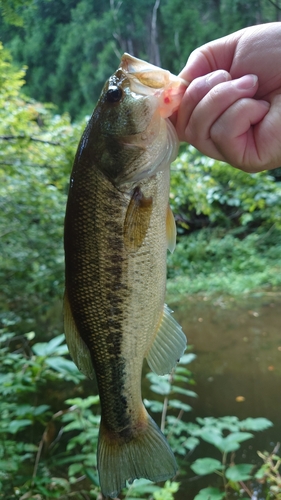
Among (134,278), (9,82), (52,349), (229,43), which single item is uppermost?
(229,43)

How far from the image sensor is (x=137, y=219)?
998mm

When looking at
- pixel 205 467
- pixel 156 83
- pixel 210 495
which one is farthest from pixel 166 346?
pixel 205 467

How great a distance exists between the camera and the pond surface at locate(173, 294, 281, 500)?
116 inches

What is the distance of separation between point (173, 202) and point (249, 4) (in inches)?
327

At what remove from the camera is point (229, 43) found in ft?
3.53

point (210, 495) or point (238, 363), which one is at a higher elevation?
point (210, 495)

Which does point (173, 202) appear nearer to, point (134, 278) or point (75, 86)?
point (134, 278)

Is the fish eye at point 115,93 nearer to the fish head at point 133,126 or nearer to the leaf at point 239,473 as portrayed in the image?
the fish head at point 133,126

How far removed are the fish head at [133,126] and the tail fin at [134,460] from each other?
0.74 m

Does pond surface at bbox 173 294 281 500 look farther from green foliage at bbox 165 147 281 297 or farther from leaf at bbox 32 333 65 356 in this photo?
leaf at bbox 32 333 65 356

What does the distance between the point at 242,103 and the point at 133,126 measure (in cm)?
28

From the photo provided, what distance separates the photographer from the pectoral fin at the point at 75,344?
43.3 inches

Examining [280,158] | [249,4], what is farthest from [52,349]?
[249,4]

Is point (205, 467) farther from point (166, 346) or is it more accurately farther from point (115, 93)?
point (115, 93)
